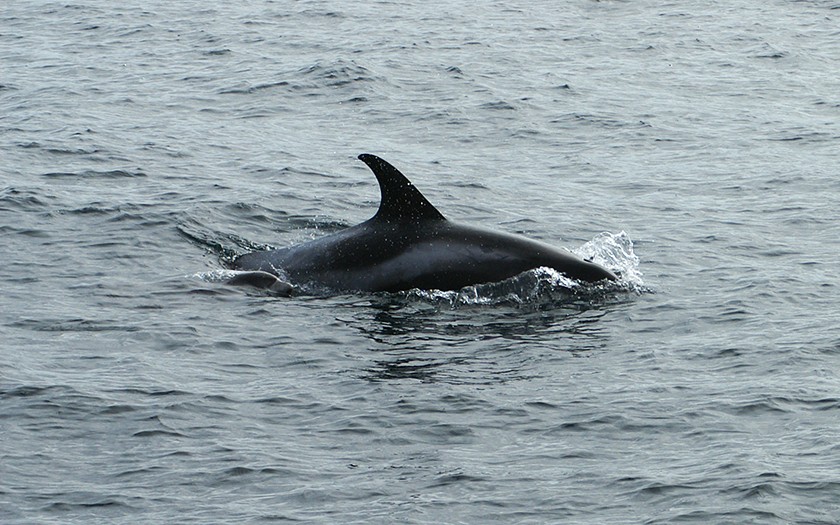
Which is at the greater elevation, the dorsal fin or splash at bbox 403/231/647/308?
the dorsal fin

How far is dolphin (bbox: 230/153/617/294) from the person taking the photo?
17.9 meters

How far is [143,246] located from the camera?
2061cm

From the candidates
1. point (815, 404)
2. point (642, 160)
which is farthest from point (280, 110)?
point (815, 404)

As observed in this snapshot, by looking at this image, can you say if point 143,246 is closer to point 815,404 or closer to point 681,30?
point 815,404

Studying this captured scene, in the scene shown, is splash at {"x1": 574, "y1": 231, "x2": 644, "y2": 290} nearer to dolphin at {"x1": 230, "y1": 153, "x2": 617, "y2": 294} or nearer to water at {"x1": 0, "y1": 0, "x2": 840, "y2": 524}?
water at {"x1": 0, "y1": 0, "x2": 840, "y2": 524}

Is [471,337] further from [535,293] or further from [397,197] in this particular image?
[397,197]

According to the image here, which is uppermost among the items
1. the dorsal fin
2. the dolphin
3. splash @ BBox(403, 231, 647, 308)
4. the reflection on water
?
the dorsal fin

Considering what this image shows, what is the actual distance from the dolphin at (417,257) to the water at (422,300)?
30cm

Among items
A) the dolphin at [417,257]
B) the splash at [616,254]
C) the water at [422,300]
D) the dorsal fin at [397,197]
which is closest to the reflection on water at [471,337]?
the water at [422,300]

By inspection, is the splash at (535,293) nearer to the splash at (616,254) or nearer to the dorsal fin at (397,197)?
the splash at (616,254)

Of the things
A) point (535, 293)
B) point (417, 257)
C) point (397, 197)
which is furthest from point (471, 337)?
point (397, 197)

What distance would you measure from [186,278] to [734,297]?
6.84 m

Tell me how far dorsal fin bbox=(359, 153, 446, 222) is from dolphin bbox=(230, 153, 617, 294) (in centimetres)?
1

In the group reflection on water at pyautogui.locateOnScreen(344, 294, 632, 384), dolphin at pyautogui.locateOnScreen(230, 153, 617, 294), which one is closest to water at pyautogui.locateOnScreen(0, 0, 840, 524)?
reflection on water at pyautogui.locateOnScreen(344, 294, 632, 384)
